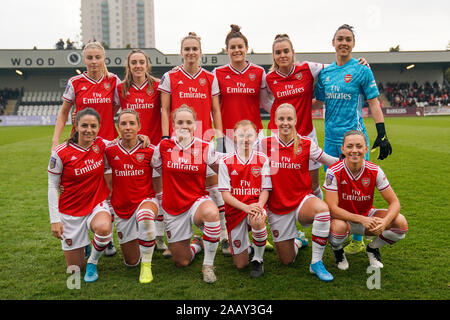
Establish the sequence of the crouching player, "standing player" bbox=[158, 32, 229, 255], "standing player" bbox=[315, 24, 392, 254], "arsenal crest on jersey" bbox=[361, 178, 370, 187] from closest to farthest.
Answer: the crouching player
"arsenal crest on jersey" bbox=[361, 178, 370, 187]
"standing player" bbox=[315, 24, 392, 254]
"standing player" bbox=[158, 32, 229, 255]

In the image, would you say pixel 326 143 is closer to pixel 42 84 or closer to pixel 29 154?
pixel 29 154

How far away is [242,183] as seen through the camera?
3.30m

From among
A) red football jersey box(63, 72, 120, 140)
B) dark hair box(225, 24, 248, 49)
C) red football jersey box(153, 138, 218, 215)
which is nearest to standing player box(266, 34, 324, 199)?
dark hair box(225, 24, 248, 49)

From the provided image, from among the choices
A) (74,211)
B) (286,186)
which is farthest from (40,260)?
(286,186)

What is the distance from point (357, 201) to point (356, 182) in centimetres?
17

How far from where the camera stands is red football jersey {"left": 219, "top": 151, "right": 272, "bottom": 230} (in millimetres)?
3266

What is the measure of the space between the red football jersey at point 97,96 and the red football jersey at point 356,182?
2.21 metres

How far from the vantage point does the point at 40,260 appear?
345 cm

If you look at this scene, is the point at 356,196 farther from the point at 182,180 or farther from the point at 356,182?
the point at 182,180

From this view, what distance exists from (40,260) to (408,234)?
360 centimetres

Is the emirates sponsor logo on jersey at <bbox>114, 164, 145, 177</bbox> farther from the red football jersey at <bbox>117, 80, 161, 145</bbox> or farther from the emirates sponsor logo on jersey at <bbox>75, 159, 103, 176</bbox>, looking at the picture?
the red football jersey at <bbox>117, 80, 161, 145</bbox>

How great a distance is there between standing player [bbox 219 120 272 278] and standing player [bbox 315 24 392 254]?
0.86 m

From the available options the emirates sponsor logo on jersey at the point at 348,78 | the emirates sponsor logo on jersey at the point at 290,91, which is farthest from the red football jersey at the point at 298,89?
the emirates sponsor logo on jersey at the point at 348,78

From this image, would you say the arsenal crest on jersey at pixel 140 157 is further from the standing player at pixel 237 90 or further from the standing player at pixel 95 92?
the standing player at pixel 237 90
